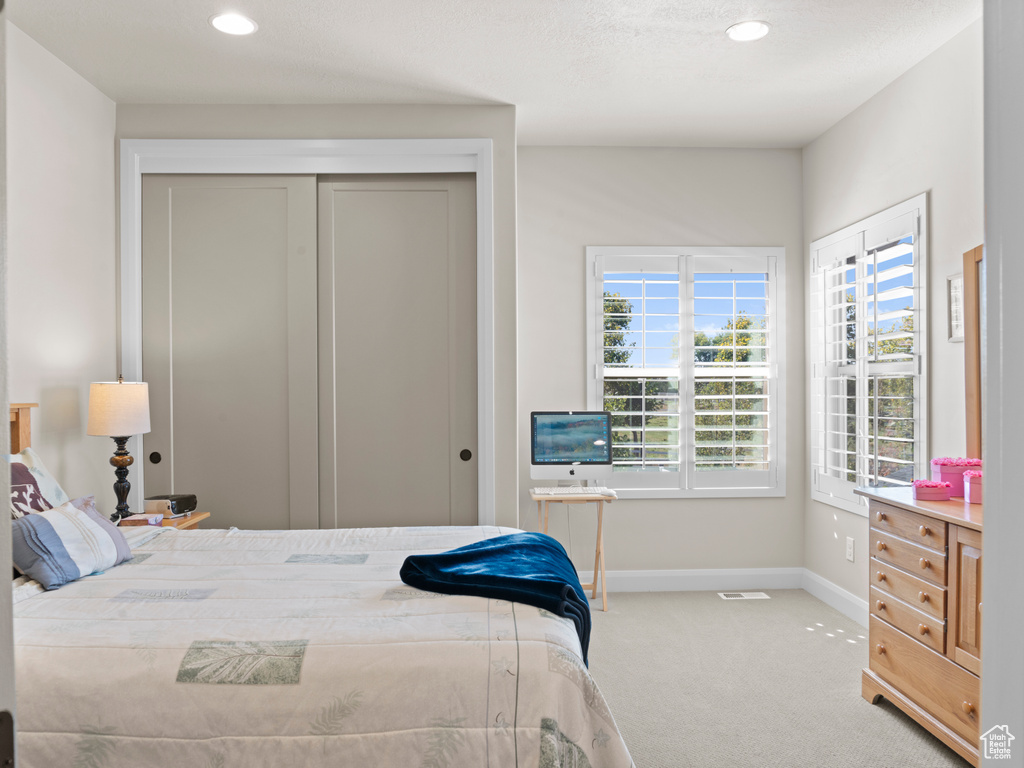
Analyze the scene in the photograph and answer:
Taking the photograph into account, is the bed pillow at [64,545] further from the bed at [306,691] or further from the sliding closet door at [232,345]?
the sliding closet door at [232,345]

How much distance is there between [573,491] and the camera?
412 centimetres

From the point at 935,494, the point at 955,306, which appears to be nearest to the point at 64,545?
the point at 935,494

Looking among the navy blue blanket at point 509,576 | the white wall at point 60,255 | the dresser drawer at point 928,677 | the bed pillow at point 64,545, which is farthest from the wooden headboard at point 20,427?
the dresser drawer at point 928,677

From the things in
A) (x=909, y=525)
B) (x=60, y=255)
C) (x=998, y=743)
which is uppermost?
(x=60, y=255)

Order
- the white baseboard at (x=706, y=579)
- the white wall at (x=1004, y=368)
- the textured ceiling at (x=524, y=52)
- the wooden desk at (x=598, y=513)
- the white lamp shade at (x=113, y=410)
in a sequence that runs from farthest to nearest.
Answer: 1. the white baseboard at (x=706, y=579)
2. the wooden desk at (x=598, y=513)
3. the white lamp shade at (x=113, y=410)
4. the textured ceiling at (x=524, y=52)
5. the white wall at (x=1004, y=368)

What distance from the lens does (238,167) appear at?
3.72 metres

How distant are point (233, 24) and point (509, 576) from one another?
2.55 metres

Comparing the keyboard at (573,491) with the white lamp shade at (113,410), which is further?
the keyboard at (573,491)

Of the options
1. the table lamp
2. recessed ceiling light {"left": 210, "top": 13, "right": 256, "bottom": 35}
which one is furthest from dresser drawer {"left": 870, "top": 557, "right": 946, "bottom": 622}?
recessed ceiling light {"left": 210, "top": 13, "right": 256, "bottom": 35}

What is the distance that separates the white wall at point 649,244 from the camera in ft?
14.6

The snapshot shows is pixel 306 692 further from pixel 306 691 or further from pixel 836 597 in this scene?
pixel 836 597

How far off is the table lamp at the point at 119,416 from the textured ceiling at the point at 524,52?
5.09 ft

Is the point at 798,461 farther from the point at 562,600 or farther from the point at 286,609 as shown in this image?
the point at 286,609

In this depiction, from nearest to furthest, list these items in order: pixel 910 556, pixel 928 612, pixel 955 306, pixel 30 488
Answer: pixel 30 488 → pixel 928 612 → pixel 910 556 → pixel 955 306
